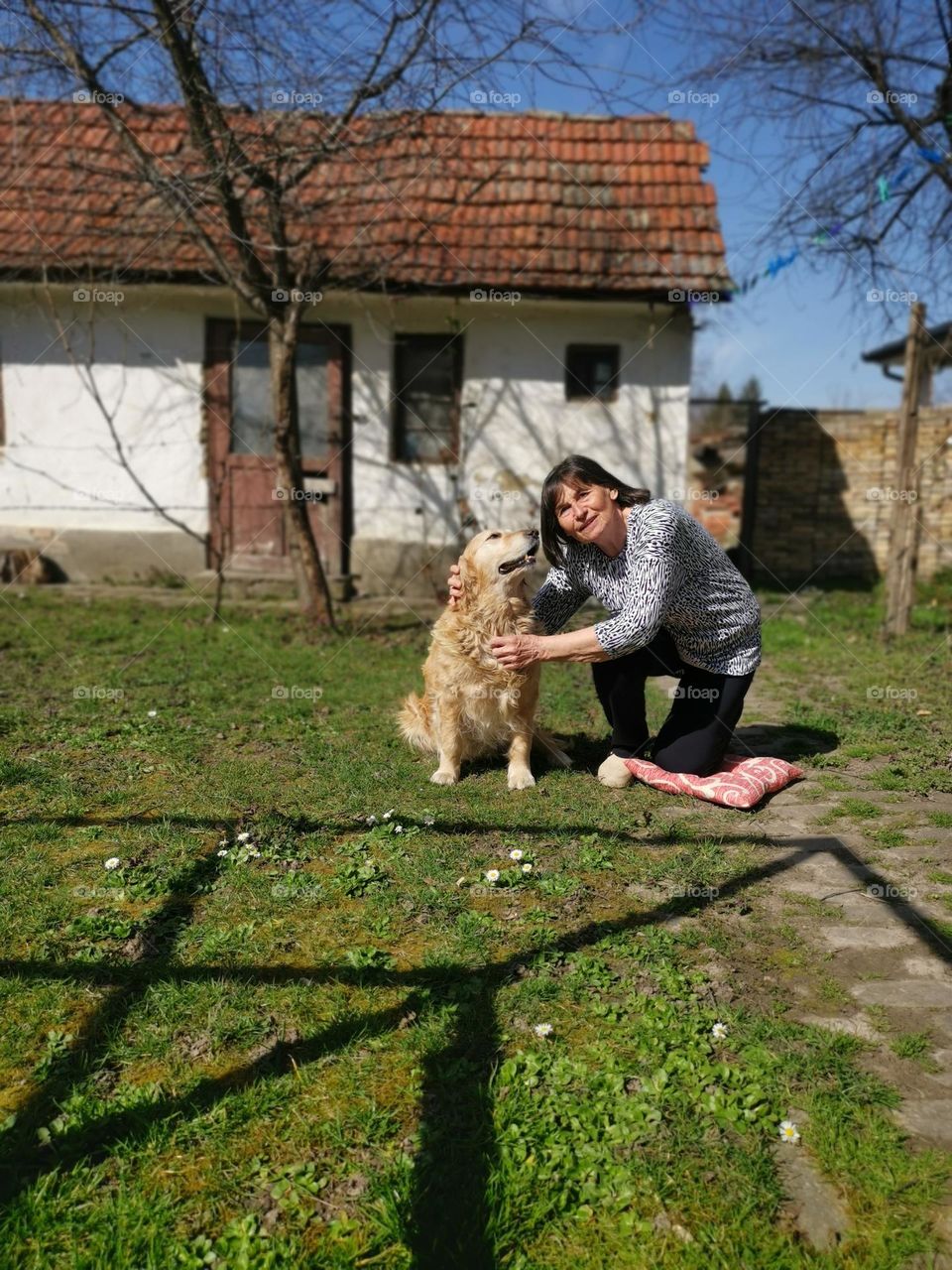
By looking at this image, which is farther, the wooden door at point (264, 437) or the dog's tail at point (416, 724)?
the wooden door at point (264, 437)

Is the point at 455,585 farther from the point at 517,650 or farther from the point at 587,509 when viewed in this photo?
the point at 587,509

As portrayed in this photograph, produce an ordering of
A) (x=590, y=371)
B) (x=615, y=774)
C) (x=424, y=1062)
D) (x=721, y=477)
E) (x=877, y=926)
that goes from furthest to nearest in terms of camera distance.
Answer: (x=721, y=477) < (x=590, y=371) < (x=615, y=774) < (x=877, y=926) < (x=424, y=1062)

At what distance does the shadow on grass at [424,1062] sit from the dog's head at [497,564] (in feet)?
5.55

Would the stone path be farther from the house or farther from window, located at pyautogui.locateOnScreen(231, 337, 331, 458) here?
window, located at pyautogui.locateOnScreen(231, 337, 331, 458)

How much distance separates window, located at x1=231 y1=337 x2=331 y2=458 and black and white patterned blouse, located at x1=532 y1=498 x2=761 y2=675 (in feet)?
22.7

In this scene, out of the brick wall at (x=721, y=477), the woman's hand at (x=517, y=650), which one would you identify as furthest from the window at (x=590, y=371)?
the woman's hand at (x=517, y=650)

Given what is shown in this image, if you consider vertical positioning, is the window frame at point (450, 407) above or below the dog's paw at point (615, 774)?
above

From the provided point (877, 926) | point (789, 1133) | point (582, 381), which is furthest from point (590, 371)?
point (789, 1133)

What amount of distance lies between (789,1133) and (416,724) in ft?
9.87

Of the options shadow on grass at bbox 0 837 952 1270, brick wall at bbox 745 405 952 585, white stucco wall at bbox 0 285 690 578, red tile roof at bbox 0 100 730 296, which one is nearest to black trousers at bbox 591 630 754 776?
shadow on grass at bbox 0 837 952 1270

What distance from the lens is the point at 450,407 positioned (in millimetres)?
10648

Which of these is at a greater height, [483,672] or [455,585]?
[455,585]

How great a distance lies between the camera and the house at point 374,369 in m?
9.97

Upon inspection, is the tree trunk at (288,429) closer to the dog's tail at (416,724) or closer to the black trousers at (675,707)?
the dog's tail at (416,724)
